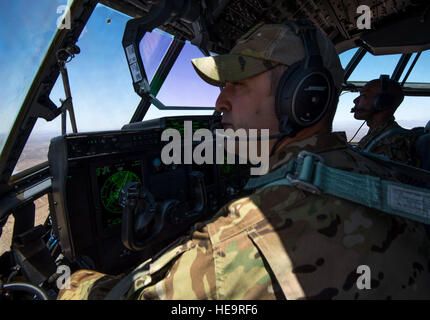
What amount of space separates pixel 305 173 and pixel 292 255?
0.63 ft

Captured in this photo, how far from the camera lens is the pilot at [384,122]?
1884 millimetres

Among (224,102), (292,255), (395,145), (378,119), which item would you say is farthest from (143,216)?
(378,119)

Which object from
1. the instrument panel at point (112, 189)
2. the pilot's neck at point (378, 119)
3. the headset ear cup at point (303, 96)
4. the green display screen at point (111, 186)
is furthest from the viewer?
the pilot's neck at point (378, 119)

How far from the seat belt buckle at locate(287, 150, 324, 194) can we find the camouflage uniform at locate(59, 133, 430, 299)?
0.03 meters

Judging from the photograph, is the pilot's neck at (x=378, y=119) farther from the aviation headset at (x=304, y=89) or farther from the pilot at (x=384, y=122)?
the aviation headset at (x=304, y=89)

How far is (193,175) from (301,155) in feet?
4.30

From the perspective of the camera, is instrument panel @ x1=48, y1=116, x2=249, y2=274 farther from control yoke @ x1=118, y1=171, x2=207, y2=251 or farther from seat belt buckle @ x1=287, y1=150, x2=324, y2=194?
seat belt buckle @ x1=287, y1=150, x2=324, y2=194

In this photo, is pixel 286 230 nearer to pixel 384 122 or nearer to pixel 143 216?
pixel 143 216

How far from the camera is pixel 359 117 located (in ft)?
7.46

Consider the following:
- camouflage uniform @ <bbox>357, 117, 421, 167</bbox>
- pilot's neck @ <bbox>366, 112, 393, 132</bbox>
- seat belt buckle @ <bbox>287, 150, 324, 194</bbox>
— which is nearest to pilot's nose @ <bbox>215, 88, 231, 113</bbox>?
seat belt buckle @ <bbox>287, 150, 324, 194</bbox>

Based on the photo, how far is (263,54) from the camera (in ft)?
2.07

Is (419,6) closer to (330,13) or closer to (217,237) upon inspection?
(330,13)

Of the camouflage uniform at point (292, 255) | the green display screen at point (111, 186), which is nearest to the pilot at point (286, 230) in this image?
the camouflage uniform at point (292, 255)

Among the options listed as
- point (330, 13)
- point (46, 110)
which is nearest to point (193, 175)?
point (46, 110)
